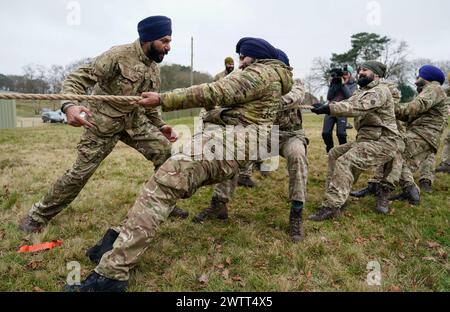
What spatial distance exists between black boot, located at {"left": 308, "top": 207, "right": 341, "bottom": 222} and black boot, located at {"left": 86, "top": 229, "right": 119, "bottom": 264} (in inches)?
103

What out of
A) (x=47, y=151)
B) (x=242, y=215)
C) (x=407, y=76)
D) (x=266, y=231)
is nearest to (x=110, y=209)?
(x=242, y=215)

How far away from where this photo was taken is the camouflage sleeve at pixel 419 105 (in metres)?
5.84

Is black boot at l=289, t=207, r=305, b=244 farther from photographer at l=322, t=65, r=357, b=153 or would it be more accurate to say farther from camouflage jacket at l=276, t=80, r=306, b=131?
photographer at l=322, t=65, r=357, b=153

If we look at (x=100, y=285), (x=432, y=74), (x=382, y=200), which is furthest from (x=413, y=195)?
(x=100, y=285)

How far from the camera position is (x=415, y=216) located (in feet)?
16.4

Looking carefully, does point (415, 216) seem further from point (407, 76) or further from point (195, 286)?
point (407, 76)

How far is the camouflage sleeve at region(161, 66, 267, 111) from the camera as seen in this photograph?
3215mm

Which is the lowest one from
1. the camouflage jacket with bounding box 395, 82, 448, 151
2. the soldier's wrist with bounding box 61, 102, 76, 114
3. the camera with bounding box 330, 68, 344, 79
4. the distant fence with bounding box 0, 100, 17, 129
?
the distant fence with bounding box 0, 100, 17, 129

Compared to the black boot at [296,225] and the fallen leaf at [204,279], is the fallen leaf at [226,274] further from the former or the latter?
the black boot at [296,225]

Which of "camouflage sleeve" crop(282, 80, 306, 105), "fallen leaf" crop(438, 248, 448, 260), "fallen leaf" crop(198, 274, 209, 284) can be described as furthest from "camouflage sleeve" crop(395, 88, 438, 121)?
"fallen leaf" crop(198, 274, 209, 284)

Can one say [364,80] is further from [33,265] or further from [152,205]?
[33,265]

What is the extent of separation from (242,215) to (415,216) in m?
2.42

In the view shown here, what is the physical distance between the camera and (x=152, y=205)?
299cm

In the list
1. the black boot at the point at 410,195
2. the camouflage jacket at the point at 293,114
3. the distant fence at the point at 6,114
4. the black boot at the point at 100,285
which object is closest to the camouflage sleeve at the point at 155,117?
the camouflage jacket at the point at 293,114
